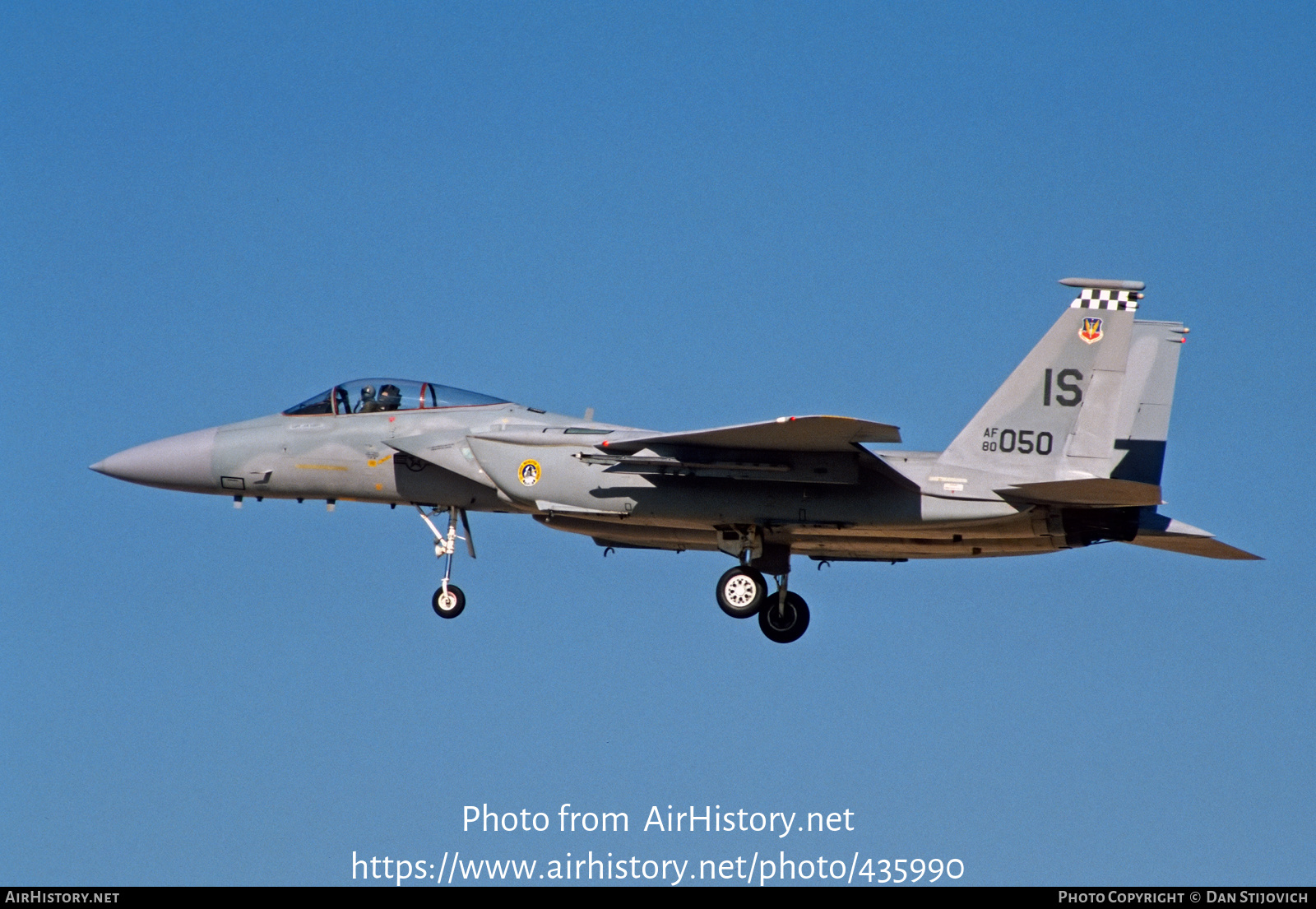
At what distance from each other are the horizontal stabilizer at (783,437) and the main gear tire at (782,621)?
2.95 metres

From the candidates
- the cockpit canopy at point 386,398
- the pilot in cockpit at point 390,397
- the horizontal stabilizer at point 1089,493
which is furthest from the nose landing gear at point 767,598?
the pilot in cockpit at point 390,397

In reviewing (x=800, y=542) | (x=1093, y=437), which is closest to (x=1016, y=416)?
(x=1093, y=437)

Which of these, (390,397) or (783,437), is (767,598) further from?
(390,397)

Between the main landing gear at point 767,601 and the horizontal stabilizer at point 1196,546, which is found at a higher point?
the horizontal stabilizer at point 1196,546

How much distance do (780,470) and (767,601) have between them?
245 cm

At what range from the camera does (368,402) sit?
930 inches

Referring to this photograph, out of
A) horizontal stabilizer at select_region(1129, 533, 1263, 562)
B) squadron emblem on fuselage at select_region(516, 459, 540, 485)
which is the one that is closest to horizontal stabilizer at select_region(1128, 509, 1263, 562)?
horizontal stabilizer at select_region(1129, 533, 1263, 562)

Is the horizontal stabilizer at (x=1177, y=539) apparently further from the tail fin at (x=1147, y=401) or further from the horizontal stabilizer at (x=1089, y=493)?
the horizontal stabilizer at (x=1089, y=493)

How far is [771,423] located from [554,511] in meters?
3.50

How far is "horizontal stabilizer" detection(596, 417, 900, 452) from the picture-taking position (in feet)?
63.2

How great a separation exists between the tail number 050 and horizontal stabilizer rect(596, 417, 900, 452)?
1937 mm

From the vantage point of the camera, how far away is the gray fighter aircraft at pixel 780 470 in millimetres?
20891

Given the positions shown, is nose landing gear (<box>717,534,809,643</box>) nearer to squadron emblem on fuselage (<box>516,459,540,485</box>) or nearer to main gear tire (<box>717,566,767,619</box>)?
main gear tire (<box>717,566,767,619</box>)
